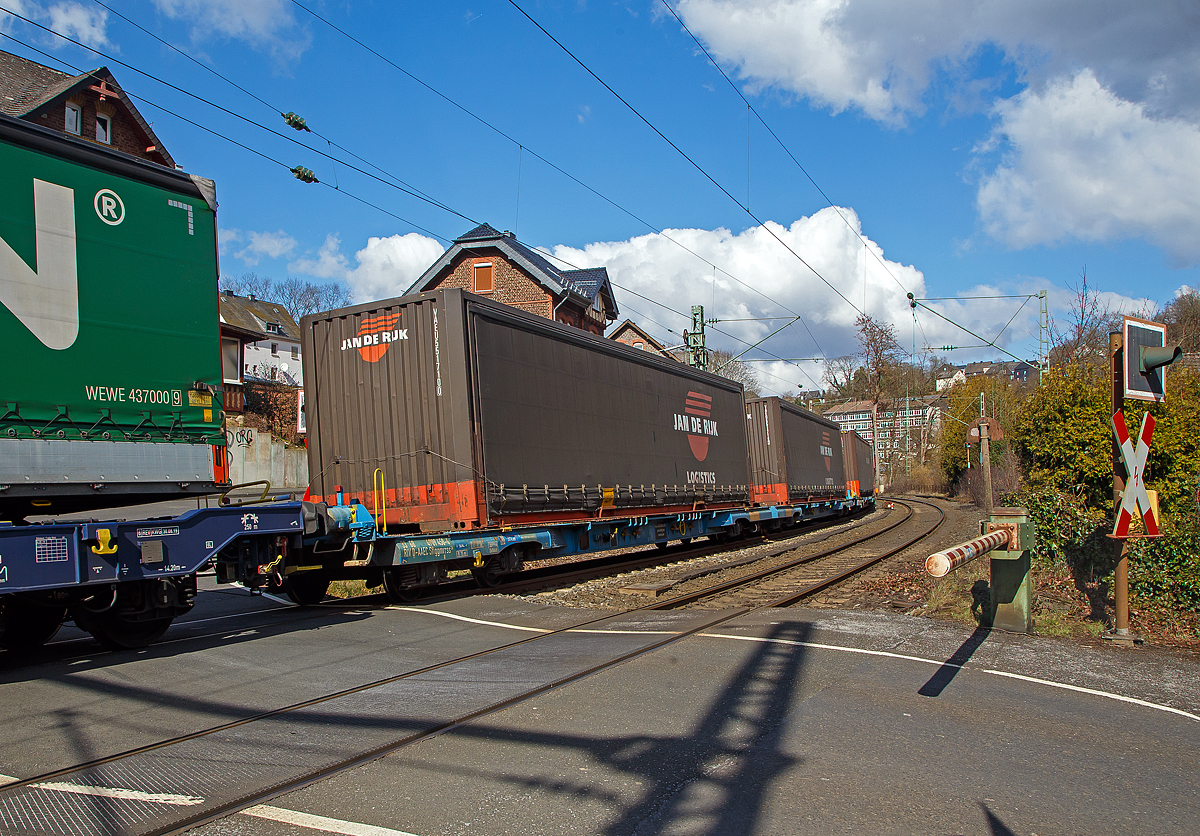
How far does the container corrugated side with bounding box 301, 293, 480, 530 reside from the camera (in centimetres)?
979

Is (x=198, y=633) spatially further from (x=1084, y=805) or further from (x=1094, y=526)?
(x=1094, y=526)

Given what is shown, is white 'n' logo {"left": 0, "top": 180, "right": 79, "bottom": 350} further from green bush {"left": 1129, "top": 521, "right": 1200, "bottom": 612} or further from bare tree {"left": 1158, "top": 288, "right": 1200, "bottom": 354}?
bare tree {"left": 1158, "top": 288, "right": 1200, "bottom": 354}

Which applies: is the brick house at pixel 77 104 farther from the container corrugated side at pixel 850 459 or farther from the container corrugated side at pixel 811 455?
the container corrugated side at pixel 850 459

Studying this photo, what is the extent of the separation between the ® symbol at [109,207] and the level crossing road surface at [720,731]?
3.60 meters

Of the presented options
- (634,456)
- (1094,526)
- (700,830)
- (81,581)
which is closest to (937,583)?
(1094,526)

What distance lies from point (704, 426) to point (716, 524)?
2.17 metres

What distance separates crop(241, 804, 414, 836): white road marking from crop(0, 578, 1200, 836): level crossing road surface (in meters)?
0.01

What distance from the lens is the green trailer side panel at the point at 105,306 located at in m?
5.93

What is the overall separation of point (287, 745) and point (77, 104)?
102 ft

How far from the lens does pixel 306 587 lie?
385 inches

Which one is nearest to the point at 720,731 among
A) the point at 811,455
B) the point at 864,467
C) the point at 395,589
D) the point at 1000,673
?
the point at 1000,673

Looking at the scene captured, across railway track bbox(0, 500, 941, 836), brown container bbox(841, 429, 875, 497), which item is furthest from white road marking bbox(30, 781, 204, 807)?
brown container bbox(841, 429, 875, 497)

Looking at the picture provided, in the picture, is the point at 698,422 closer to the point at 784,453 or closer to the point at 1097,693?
Result: the point at 784,453

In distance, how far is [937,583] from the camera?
1064cm
